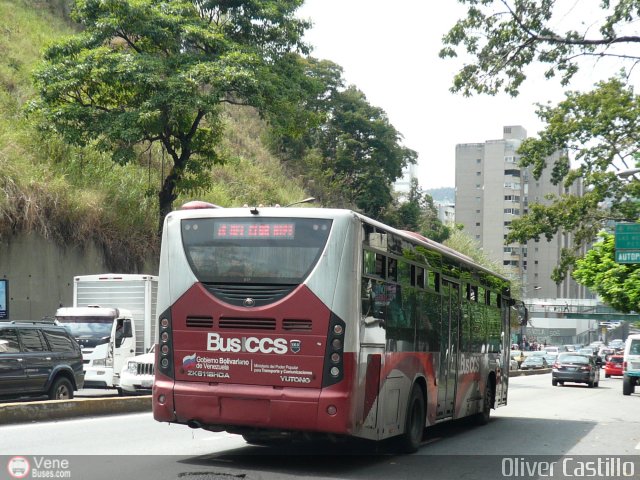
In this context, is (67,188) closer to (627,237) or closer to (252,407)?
(627,237)

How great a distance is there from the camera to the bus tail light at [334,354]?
1007cm

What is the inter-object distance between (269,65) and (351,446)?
1886 cm

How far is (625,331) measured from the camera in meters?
183

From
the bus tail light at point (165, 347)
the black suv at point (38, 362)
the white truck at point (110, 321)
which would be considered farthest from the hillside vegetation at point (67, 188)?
the bus tail light at point (165, 347)

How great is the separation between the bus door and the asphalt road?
0.65 meters

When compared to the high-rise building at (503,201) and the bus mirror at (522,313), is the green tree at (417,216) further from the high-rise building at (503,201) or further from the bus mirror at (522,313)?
the high-rise building at (503,201)

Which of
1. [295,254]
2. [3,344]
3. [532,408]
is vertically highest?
[295,254]

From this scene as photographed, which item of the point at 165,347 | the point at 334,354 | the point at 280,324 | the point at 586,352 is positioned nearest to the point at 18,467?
the point at 165,347

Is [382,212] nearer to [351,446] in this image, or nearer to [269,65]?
[269,65]

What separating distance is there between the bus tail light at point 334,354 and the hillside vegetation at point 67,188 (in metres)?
21.5

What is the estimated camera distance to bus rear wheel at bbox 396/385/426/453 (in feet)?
40.0

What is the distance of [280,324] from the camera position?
10.3m

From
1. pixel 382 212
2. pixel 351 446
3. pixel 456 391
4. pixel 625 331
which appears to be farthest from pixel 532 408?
pixel 625 331

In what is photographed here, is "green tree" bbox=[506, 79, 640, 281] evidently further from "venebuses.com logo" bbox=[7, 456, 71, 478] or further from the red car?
"venebuses.com logo" bbox=[7, 456, 71, 478]
